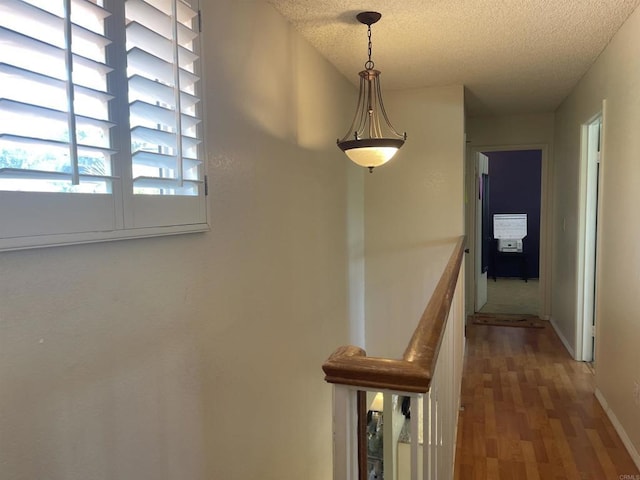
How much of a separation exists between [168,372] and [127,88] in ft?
3.24

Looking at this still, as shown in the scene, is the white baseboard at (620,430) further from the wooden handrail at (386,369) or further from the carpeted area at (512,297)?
the carpeted area at (512,297)

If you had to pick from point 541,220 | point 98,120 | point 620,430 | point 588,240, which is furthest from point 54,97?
point 541,220

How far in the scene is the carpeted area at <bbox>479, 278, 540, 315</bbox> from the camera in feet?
20.4

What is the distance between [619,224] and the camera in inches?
114

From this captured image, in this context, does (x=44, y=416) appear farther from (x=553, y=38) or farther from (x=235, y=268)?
(x=553, y=38)

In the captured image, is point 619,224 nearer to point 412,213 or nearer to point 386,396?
point 412,213

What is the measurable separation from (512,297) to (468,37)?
5.03 meters

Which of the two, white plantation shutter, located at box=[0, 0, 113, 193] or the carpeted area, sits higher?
white plantation shutter, located at box=[0, 0, 113, 193]

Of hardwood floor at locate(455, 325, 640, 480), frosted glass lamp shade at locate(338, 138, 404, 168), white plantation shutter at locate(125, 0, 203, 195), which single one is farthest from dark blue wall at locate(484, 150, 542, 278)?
white plantation shutter at locate(125, 0, 203, 195)

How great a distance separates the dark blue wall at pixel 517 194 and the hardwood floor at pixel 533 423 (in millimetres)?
4518

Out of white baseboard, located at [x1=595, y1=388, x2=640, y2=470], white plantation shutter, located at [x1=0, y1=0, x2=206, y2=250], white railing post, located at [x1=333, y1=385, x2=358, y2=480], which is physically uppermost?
white plantation shutter, located at [x1=0, y1=0, x2=206, y2=250]

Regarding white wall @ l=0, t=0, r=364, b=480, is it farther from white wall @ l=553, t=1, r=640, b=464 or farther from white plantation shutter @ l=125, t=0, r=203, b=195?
white wall @ l=553, t=1, r=640, b=464

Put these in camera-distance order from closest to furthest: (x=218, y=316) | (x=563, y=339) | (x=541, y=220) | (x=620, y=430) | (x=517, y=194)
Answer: (x=218, y=316)
(x=620, y=430)
(x=563, y=339)
(x=541, y=220)
(x=517, y=194)

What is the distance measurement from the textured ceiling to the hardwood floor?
245cm
